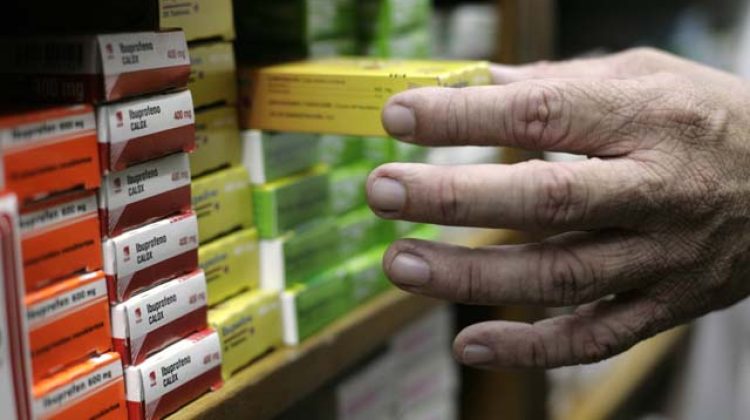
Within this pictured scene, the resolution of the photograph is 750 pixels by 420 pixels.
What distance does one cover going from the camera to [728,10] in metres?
1.87

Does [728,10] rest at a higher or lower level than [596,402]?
higher

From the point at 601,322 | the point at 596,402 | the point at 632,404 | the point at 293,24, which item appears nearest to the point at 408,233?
the point at 293,24

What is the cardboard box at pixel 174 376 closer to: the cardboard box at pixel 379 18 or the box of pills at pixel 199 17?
the box of pills at pixel 199 17

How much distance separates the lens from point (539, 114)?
607 millimetres

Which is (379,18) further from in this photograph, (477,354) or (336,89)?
(477,354)

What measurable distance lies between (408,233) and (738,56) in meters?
1.11

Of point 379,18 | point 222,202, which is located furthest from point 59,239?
point 379,18

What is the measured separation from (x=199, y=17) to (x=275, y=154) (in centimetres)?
15

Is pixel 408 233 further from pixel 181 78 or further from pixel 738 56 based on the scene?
pixel 738 56

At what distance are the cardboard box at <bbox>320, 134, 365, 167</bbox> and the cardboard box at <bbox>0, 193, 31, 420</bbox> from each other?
1.42 feet

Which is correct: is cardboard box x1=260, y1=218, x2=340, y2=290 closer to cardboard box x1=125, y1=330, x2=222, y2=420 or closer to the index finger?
cardboard box x1=125, y1=330, x2=222, y2=420

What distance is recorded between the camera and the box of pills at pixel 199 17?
0.68 m

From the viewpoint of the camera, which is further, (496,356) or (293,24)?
(293,24)

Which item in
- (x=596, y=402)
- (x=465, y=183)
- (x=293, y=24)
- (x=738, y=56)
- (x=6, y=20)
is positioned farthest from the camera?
(x=738, y=56)
